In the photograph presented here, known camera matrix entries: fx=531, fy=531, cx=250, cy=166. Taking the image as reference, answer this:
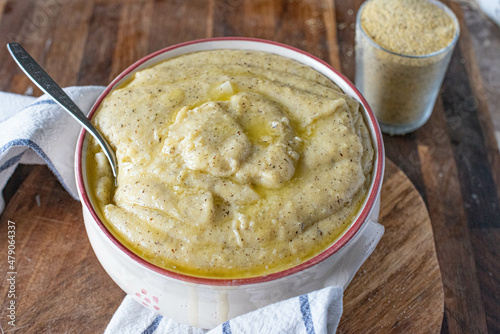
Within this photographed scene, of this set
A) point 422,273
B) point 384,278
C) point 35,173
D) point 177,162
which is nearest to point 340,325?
point 384,278

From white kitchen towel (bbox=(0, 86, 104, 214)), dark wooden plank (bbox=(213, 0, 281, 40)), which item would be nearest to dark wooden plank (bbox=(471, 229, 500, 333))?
dark wooden plank (bbox=(213, 0, 281, 40))

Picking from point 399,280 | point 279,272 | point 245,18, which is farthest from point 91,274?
point 245,18

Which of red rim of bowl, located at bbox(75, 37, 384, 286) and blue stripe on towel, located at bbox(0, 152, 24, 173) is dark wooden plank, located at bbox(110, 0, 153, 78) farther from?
red rim of bowl, located at bbox(75, 37, 384, 286)

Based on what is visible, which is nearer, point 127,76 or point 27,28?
point 127,76

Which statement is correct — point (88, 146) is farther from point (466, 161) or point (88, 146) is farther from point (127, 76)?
point (466, 161)

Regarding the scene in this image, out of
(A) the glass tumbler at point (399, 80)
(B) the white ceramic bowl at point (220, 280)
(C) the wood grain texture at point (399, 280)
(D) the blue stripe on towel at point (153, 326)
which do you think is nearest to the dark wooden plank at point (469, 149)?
(A) the glass tumbler at point (399, 80)

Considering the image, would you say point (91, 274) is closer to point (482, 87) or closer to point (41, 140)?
point (41, 140)
